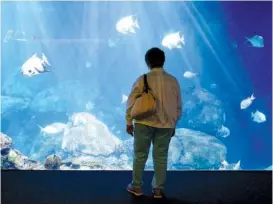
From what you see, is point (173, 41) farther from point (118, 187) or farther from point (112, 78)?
point (118, 187)

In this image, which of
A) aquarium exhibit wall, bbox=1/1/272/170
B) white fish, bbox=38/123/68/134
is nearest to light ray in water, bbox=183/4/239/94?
aquarium exhibit wall, bbox=1/1/272/170

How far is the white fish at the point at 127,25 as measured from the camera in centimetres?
479

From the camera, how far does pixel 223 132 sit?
4793mm

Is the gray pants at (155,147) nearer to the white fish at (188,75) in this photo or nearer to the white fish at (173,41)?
the white fish at (188,75)

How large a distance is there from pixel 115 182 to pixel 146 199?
626 millimetres

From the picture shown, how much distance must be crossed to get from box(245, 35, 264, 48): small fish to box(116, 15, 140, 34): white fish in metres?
1.58

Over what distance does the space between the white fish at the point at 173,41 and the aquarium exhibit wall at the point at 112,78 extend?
15 millimetres

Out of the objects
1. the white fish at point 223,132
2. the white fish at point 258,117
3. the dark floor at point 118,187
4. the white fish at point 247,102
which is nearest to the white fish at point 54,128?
the dark floor at point 118,187

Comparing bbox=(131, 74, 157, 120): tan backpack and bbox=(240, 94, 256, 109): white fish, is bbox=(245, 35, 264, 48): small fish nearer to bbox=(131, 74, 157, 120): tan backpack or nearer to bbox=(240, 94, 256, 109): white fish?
bbox=(240, 94, 256, 109): white fish

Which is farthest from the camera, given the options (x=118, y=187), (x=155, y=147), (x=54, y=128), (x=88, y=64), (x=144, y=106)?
(x=88, y=64)

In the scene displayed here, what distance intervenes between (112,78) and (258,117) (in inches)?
83.0

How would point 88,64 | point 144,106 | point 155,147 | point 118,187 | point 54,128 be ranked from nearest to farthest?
point 144,106 < point 155,147 < point 118,187 < point 54,128 < point 88,64

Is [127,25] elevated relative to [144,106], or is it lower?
elevated

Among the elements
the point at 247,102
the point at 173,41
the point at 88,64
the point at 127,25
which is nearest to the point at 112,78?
the point at 88,64
